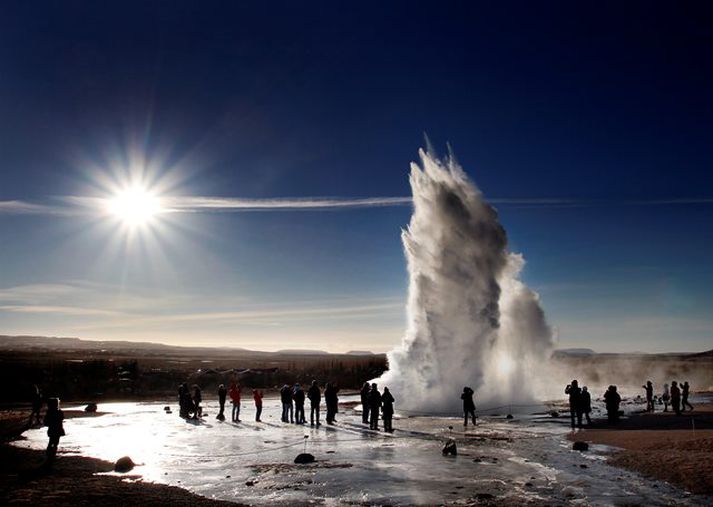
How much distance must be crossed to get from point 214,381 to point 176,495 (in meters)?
49.2

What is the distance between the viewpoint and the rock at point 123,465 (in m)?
15.5

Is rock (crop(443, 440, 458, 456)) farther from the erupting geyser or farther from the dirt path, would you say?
the erupting geyser

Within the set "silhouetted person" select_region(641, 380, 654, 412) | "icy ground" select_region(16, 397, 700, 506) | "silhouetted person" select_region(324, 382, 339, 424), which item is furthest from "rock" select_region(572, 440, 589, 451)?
→ "silhouetted person" select_region(641, 380, 654, 412)

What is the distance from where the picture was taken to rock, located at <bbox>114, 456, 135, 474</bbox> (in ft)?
50.8

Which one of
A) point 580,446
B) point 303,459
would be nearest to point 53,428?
point 303,459

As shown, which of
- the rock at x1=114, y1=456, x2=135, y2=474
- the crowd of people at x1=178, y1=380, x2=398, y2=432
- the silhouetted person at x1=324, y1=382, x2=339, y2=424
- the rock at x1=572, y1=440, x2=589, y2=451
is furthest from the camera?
the silhouetted person at x1=324, y1=382, x2=339, y2=424

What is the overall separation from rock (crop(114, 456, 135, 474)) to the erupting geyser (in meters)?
21.8

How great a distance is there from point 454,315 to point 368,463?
2285cm

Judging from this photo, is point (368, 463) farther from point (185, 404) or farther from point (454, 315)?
point (454, 315)

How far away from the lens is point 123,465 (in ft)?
51.0

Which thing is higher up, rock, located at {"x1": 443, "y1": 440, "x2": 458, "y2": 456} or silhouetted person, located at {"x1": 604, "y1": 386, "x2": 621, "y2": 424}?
silhouetted person, located at {"x1": 604, "y1": 386, "x2": 621, "y2": 424}

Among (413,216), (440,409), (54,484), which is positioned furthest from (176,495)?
(413,216)

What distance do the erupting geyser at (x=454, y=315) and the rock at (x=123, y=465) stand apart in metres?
21.8

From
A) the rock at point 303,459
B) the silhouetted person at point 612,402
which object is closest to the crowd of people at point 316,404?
the rock at point 303,459
